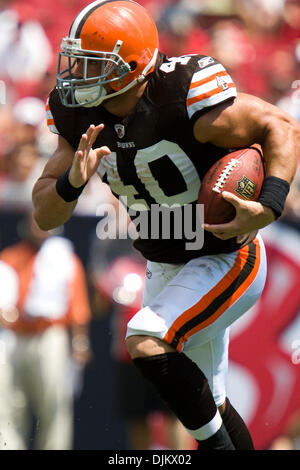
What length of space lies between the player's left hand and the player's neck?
566 millimetres

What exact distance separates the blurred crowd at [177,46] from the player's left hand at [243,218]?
276 cm

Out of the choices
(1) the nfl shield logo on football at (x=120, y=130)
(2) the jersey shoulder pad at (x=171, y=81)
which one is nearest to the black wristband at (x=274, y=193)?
(2) the jersey shoulder pad at (x=171, y=81)

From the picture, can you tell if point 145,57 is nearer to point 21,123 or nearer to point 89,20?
point 89,20

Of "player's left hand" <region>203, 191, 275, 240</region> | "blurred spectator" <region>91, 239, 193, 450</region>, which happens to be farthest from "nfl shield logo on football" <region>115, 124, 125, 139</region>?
"blurred spectator" <region>91, 239, 193, 450</region>

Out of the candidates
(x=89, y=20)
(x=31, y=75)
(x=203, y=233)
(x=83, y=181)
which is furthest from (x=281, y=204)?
(x=31, y=75)

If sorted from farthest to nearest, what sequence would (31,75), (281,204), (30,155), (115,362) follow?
(31,75), (30,155), (115,362), (281,204)

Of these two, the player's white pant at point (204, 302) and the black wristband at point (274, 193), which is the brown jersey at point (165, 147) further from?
the black wristband at point (274, 193)

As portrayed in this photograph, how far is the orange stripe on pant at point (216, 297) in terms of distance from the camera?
265cm

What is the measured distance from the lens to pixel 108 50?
2.76m

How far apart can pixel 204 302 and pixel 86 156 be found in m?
0.68

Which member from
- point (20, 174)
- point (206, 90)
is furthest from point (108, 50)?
point (20, 174)

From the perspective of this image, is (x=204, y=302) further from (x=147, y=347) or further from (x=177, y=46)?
(x=177, y=46)

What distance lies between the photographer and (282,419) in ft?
15.8

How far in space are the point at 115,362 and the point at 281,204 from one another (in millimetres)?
2345
